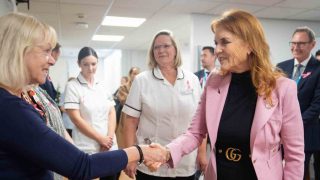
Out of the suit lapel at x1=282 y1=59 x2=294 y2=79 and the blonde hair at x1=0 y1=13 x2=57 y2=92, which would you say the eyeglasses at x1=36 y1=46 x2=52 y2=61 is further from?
the suit lapel at x1=282 y1=59 x2=294 y2=79

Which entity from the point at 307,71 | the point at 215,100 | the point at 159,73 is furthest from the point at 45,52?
the point at 307,71

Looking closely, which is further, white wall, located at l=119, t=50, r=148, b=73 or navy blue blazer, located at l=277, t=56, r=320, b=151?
white wall, located at l=119, t=50, r=148, b=73

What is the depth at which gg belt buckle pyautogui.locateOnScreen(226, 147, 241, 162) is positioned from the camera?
148 centimetres

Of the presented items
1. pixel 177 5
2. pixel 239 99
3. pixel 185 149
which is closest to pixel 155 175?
pixel 185 149

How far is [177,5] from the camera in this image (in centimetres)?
524

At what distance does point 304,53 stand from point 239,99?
2069 mm

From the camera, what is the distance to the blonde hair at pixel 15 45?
111 centimetres

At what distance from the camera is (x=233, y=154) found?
58.7 inches

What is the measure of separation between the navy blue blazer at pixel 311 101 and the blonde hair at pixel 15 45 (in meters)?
2.56

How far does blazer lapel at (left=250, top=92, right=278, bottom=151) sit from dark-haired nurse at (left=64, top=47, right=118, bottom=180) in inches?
63.8

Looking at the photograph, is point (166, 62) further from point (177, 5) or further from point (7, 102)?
point (177, 5)

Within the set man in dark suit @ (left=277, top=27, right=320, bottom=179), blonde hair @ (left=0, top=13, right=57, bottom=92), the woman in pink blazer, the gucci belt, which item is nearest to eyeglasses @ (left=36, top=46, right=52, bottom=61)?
blonde hair @ (left=0, top=13, right=57, bottom=92)

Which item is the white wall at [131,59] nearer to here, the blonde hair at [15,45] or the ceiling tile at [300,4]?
the ceiling tile at [300,4]

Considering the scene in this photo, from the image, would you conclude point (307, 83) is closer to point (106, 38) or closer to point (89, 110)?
point (89, 110)
